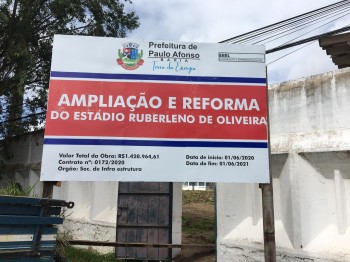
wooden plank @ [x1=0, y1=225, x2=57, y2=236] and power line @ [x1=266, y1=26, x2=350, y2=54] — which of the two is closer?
wooden plank @ [x1=0, y1=225, x2=57, y2=236]

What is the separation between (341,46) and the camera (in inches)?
279

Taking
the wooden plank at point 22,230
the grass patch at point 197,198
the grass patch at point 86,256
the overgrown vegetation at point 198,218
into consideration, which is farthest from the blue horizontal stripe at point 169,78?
the grass patch at point 197,198

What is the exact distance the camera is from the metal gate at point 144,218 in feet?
27.1

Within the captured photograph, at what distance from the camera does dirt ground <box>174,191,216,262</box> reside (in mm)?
8397

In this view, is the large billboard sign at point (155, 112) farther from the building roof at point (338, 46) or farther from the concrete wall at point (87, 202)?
the concrete wall at point (87, 202)

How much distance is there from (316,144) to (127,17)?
8.88m

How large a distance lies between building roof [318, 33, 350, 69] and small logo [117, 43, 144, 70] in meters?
4.04

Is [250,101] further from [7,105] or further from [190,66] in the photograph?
[7,105]

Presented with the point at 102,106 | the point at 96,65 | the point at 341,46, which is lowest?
the point at 102,106

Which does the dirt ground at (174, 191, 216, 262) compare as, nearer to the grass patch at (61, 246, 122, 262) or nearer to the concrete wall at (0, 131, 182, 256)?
the concrete wall at (0, 131, 182, 256)

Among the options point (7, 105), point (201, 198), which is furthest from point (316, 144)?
point (201, 198)

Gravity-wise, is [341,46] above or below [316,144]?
above

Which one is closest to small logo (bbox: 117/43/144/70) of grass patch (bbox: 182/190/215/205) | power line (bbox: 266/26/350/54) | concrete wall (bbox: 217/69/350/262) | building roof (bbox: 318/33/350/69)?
concrete wall (bbox: 217/69/350/262)

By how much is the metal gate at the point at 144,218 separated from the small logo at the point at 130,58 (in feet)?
14.3
